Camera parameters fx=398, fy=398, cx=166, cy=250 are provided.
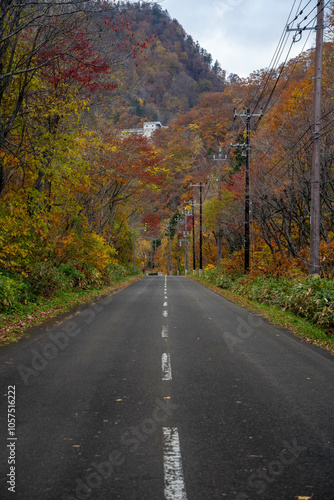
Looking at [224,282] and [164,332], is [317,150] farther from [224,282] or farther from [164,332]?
[224,282]

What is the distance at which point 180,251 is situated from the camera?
3484 inches

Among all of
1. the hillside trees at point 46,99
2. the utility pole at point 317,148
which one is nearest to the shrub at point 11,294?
the hillside trees at point 46,99

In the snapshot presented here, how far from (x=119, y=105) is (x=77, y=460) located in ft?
65.0

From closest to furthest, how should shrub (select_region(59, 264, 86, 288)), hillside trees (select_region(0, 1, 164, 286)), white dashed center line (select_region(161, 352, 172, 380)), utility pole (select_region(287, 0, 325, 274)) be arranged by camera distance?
white dashed center line (select_region(161, 352, 172, 380)) < hillside trees (select_region(0, 1, 164, 286)) < utility pole (select_region(287, 0, 325, 274)) < shrub (select_region(59, 264, 86, 288))

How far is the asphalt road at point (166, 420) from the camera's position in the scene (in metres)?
3.29

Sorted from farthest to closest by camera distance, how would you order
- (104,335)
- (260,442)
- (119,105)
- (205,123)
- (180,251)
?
(180,251) → (205,123) → (119,105) → (104,335) → (260,442)

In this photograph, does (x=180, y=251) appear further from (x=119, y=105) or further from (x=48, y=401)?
(x=48, y=401)

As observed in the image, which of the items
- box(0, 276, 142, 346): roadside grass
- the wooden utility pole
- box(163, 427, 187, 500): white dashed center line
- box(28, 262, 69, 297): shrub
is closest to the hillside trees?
box(28, 262, 69, 297): shrub

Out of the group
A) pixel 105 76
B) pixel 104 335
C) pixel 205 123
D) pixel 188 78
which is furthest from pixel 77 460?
pixel 188 78

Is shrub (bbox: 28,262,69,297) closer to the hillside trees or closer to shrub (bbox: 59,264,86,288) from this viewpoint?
the hillside trees

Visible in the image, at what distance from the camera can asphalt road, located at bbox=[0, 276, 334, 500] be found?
3.29 m

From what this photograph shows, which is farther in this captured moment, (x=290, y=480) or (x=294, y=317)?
(x=294, y=317)

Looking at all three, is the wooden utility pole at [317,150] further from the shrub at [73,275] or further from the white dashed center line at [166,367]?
the shrub at [73,275]

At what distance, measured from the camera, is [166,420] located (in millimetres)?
4578
